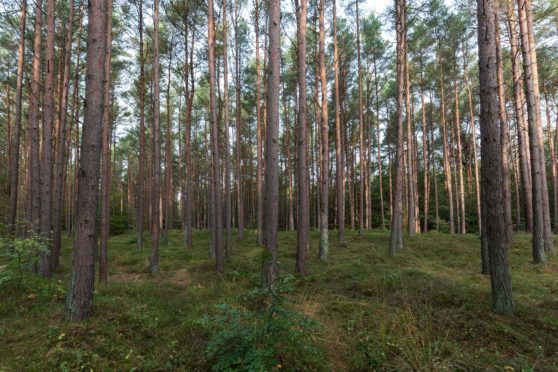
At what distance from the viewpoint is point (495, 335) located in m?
3.73

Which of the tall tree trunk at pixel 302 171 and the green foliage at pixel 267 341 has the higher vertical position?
the tall tree trunk at pixel 302 171

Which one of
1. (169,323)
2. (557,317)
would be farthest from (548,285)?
(169,323)

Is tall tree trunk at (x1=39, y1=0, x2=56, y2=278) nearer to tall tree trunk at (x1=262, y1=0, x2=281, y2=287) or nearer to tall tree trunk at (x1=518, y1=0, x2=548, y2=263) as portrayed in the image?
tall tree trunk at (x1=262, y1=0, x2=281, y2=287)

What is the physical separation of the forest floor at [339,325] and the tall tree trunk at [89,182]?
377 mm

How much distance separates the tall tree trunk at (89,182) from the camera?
3.98 metres

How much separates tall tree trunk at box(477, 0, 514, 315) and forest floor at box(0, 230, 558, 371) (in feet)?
1.37

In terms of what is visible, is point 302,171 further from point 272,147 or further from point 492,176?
point 492,176

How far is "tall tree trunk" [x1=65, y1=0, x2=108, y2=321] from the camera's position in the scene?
3.98 meters

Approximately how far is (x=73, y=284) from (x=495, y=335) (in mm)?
6244

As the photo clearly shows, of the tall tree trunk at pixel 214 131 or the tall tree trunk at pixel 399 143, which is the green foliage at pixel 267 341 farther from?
the tall tree trunk at pixel 399 143

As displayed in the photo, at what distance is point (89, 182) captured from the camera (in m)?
4.12

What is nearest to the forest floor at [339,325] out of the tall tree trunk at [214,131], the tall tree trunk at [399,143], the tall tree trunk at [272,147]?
the tall tree trunk at [272,147]

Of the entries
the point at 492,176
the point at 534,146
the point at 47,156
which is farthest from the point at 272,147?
the point at 534,146

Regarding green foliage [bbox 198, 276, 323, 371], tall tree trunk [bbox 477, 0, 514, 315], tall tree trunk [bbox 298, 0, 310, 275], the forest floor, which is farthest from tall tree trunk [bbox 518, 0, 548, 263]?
green foliage [bbox 198, 276, 323, 371]
